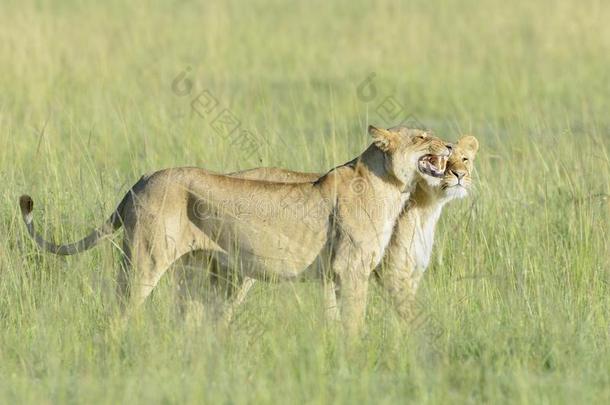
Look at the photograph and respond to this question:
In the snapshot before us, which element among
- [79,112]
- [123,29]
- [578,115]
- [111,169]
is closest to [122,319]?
[111,169]

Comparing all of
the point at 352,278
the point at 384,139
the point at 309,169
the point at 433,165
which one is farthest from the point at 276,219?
the point at 309,169

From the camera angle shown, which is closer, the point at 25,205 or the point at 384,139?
the point at 25,205

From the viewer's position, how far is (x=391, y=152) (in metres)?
5.47

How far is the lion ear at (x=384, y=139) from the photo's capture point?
5.45 meters

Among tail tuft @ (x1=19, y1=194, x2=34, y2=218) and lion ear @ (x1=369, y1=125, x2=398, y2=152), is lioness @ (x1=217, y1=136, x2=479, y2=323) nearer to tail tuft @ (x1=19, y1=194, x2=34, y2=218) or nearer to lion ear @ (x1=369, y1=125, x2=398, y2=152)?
lion ear @ (x1=369, y1=125, x2=398, y2=152)

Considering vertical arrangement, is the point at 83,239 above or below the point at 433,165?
below

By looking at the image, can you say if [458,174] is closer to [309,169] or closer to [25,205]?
[25,205]

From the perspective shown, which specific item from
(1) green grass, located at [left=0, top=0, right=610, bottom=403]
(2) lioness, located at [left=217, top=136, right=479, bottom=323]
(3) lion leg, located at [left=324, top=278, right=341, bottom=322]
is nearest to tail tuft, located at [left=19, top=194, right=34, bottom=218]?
(1) green grass, located at [left=0, top=0, right=610, bottom=403]

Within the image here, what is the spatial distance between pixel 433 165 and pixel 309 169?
1914 millimetres

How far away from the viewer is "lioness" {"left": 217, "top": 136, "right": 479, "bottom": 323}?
5.43 m

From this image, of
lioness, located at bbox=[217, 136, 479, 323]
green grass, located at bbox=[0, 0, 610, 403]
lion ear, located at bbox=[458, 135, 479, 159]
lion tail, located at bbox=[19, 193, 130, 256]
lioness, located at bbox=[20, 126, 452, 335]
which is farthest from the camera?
lion ear, located at bbox=[458, 135, 479, 159]

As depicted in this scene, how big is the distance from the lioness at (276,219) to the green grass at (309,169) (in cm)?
14

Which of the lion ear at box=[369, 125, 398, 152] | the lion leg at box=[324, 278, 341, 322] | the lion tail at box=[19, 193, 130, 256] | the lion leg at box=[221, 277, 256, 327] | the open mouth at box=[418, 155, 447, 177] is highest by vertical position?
the lion ear at box=[369, 125, 398, 152]

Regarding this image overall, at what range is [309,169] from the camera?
7.29 meters
